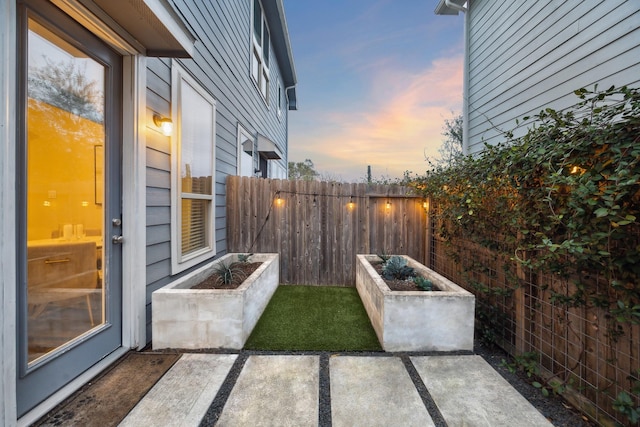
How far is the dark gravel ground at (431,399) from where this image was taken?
62.9 inches

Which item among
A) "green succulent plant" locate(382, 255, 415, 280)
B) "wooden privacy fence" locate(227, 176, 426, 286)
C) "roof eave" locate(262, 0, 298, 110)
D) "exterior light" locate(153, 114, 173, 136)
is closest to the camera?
"exterior light" locate(153, 114, 173, 136)

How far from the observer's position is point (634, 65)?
247 centimetres

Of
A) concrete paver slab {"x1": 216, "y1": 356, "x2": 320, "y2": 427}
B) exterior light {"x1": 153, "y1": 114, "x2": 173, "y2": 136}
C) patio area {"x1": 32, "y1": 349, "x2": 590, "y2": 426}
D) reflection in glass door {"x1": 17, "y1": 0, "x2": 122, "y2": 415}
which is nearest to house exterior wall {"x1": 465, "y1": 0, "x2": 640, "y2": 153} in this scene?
patio area {"x1": 32, "y1": 349, "x2": 590, "y2": 426}

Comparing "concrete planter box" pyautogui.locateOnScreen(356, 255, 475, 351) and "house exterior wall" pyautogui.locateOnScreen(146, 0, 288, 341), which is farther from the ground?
"house exterior wall" pyautogui.locateOnScreen(146, 0, 288, 341)

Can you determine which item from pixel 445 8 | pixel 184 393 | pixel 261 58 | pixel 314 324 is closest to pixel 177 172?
pixel 184 393

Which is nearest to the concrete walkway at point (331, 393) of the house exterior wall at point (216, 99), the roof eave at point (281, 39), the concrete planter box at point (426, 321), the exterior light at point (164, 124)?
the concrete planter box at point (426, 321)

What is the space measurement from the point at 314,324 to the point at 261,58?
6.41 meters

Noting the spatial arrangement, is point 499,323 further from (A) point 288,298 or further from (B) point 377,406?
(A) point 288,298

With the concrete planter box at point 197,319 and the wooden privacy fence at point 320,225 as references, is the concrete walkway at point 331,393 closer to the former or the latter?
the concrete planter box at point 197,319

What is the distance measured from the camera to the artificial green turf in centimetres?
245

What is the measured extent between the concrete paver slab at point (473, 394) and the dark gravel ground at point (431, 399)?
5cm

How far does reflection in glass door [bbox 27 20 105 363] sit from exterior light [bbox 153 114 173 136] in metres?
0.46

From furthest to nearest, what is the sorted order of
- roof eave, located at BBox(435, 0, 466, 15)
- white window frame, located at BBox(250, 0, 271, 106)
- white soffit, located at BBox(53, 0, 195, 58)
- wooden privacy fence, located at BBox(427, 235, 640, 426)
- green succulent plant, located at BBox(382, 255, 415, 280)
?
white window frame, located at BBox(250, 0, 271, 106)
roof eave, located at BBox(435, 0, 466, 15)
green succulent plant, located at BBox(382, 255, 415, 280)
white soffit, located at BBox(53, 0, 195, 58)
wooden privacy fence, located at BBox(427, 235, 640, 426)

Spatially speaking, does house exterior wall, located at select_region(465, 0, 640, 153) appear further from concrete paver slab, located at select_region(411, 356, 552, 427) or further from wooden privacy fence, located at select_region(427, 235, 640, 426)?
concrete paver slab, located at select_region(411, 356, 552, 427)
